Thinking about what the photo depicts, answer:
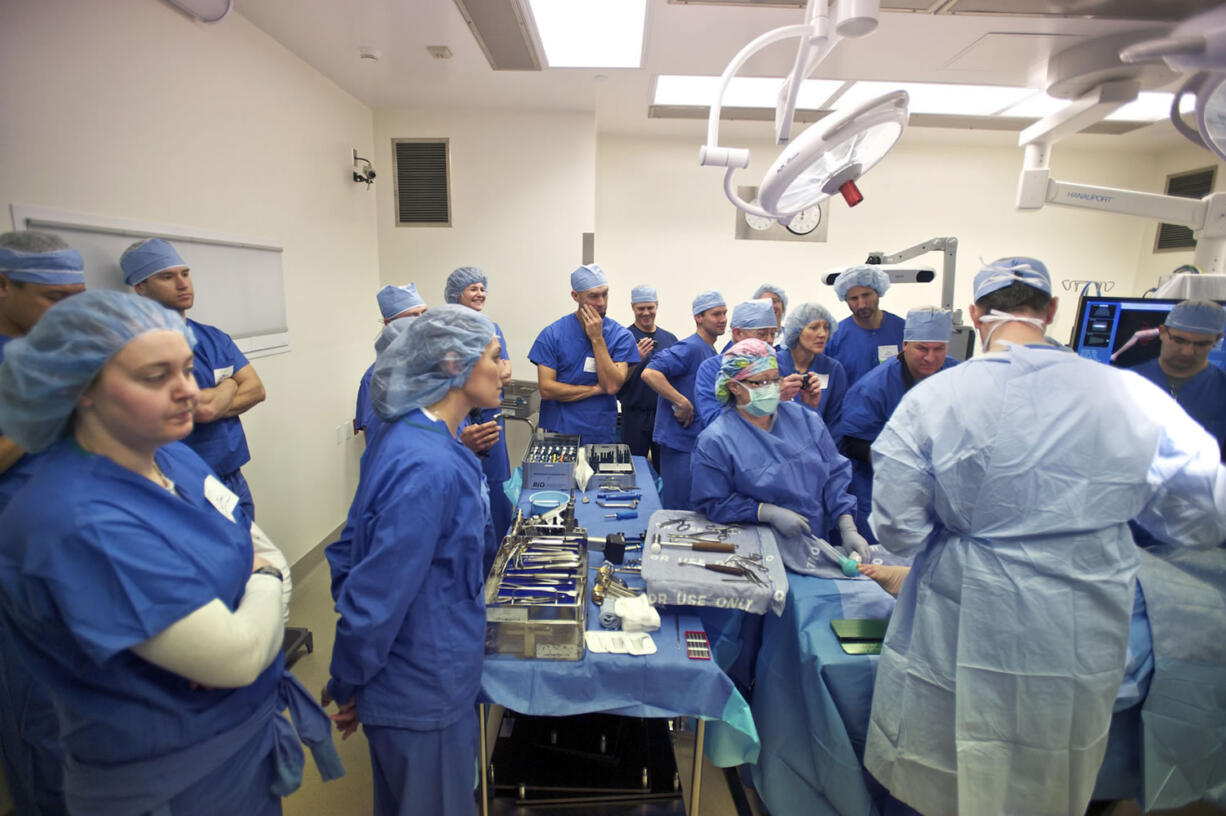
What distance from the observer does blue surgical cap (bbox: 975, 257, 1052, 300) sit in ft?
4.87

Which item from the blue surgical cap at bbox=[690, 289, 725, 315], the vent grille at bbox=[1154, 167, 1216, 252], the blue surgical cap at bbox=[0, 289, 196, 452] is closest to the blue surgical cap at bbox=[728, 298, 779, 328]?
the blue surgical cap at bbox=[690, 289, 725, 315]

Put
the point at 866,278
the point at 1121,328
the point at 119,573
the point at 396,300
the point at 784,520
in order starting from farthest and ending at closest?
the point at 866,278, the point at 396,300, the point at 1121,328, the point at 784,520, the point at 119,573

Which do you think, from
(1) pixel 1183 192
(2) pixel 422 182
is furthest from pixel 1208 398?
(2) pixel 422 182

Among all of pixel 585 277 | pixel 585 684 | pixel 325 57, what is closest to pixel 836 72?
pixel 585 277

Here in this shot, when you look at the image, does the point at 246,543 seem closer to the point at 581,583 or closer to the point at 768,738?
the point at 581,583

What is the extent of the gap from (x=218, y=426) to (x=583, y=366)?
5.80 feet

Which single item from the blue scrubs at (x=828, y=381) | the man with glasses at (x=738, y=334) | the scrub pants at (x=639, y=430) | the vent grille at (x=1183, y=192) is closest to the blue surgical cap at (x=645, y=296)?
the scrub pants at (x=639, y=430)

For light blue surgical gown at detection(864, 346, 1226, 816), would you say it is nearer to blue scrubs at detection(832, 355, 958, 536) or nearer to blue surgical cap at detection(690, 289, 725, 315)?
blue scrubs at detection(832, 355, 958, 536)

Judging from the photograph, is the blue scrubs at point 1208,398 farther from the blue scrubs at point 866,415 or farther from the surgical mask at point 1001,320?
the surgical mask at point 1001,320

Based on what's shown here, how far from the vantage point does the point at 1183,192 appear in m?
4.88

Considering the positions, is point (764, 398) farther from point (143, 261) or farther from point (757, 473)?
point (143, 261)

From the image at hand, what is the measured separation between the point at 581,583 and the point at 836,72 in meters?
3.20

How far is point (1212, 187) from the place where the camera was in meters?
4.63

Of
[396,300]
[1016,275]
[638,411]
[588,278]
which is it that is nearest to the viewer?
[1016,275]
